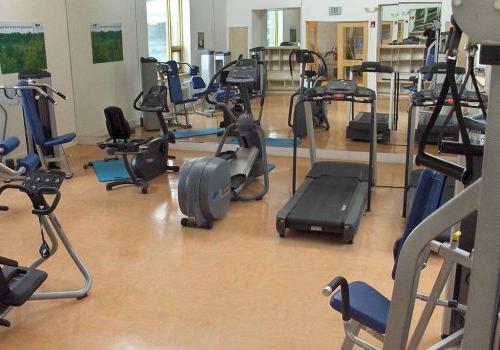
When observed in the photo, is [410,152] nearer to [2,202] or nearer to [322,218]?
[322,218]

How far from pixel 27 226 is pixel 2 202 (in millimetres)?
919

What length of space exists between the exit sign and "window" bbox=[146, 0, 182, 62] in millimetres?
2727

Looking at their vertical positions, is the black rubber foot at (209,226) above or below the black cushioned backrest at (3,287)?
below

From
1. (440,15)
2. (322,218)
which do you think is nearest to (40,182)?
(322,218)

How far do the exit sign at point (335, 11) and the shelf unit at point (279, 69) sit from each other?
587mm

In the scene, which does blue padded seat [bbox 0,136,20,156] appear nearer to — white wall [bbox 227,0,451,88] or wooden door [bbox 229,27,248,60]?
wooden door [bbox 229,27,248,60]

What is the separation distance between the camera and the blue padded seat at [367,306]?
2.28 m

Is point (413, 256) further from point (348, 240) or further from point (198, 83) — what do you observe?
point (198, 83)

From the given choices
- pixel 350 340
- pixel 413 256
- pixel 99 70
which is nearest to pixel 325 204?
pixel 350 340

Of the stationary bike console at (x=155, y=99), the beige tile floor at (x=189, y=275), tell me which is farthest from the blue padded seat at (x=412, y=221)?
the stationary bike console at (x=155, y=99)

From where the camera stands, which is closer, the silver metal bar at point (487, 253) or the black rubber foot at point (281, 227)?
the silver metal bar at point (487, 253)

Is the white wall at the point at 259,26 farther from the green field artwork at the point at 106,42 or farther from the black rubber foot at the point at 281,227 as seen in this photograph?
the black rubber foot at the point at 281,227

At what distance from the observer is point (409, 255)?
5.08 feet

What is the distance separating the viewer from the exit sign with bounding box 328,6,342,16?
20.9 ft
